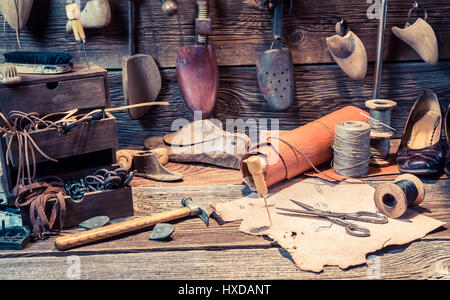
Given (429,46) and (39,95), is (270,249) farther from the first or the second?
(429,46)

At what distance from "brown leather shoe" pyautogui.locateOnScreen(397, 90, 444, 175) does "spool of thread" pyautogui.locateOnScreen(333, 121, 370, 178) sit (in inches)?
5.5

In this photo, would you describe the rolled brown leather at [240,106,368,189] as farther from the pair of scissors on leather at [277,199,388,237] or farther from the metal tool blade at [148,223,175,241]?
the metal tool blade at [148,223,175,241]

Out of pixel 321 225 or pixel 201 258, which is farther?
pixel 321 225

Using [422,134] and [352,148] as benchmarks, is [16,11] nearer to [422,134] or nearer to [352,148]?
[352,148]

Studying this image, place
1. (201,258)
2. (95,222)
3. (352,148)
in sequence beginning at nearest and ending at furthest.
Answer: (201,258)
(95,222)
(352,148)

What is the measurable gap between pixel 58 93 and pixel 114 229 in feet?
1.54

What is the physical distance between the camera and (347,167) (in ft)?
Answer: 5.30

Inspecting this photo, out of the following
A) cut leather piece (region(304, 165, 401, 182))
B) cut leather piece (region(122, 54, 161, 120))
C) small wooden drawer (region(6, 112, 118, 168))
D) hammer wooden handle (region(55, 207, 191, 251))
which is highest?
cut leather piece (region(122, 54, 161, 120))

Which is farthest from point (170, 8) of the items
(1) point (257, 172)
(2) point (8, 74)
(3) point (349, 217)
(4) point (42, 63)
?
(3) point (349, 217)

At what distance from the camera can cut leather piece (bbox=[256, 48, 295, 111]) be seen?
1.80m

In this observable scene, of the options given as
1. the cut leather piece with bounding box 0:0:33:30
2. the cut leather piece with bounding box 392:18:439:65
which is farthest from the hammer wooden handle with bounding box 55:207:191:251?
the cut leather piece with bounding box 392:18:439:65

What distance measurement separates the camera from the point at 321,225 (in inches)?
51.9

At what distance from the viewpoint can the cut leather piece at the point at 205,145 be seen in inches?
68.0

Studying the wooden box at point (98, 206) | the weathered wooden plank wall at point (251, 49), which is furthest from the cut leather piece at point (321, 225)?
the weathered wooden plank wall at point (251, 49)
